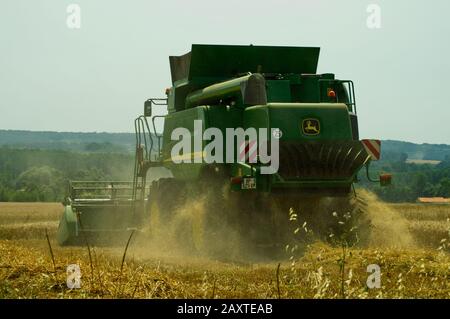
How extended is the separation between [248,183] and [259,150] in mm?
580

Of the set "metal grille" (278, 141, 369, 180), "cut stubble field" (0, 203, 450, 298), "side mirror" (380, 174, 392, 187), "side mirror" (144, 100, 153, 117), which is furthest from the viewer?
"side mirror" (144, 100, 153, 117)

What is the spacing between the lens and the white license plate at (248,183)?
1318cm

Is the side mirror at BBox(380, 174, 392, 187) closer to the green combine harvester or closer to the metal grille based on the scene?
the green combine harvester

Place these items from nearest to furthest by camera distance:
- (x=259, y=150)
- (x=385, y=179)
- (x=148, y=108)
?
(x=259, y=150) < (x=385, y=179) < (x=148, y=108)

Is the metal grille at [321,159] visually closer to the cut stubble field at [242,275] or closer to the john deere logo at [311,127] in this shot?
the john deere logo at [311,127]

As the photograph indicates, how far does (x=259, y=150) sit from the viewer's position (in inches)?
521

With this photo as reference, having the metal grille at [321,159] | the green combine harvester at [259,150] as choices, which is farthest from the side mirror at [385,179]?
the metal grille at [321,159]

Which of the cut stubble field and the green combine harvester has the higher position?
the green combine harvester

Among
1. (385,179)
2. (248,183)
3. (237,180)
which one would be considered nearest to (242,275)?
(248,183)

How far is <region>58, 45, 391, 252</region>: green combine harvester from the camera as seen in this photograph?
1330cm

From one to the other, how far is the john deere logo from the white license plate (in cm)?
120

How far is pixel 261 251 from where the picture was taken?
14.0 meters

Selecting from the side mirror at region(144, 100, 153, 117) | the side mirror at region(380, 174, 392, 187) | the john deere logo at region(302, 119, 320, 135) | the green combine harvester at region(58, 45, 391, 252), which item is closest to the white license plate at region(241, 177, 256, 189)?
the green combine harvester at region(58, 45, 391, 252)

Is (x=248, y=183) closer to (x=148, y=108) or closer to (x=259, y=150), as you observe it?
(x=259, y=150)
